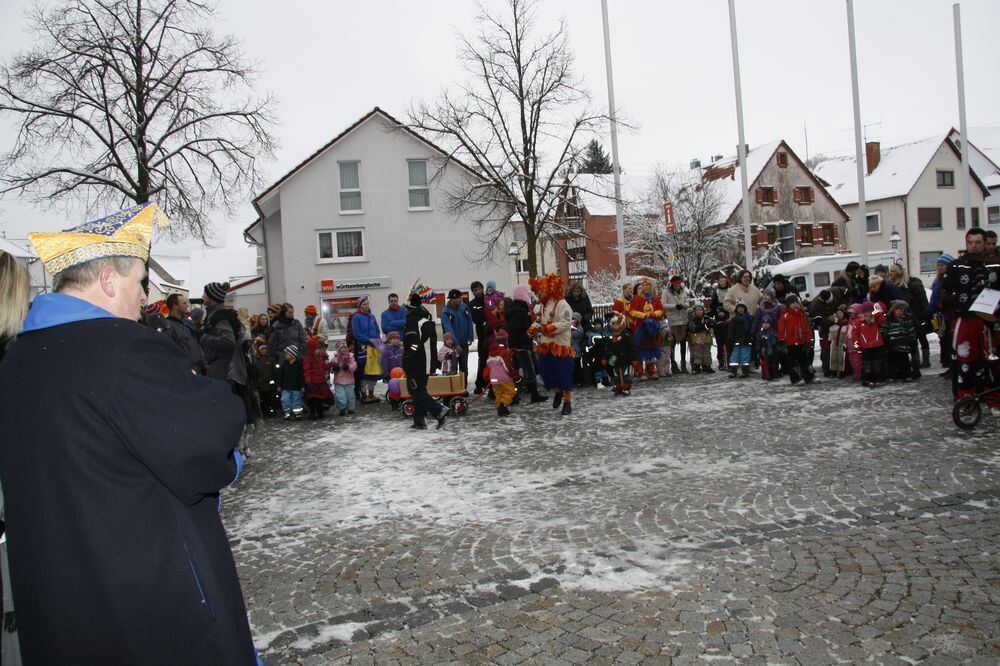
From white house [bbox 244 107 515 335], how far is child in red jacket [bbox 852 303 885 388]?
65.5 feet

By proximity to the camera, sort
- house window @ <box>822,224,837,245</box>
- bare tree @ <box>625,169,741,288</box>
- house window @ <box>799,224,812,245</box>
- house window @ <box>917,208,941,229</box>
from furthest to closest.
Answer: house window @ <box>917,208,941,229</box>, house window @ <box>822,224,837,245</box>, house window @ <box>799,224,812,245</box>, bare tree @ <box>625,169,741,288</box>

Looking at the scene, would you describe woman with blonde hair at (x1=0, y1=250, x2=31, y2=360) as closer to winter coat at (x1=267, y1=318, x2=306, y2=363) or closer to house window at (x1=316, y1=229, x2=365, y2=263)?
winter coat at (x1=267, y1=318, x2=306, y2=363)

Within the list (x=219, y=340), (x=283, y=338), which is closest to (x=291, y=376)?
(x=283, y=338)

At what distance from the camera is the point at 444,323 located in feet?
41.0

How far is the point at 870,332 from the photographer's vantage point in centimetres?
1120

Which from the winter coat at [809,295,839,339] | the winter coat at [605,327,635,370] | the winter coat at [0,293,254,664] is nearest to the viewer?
the winter coat at [0,293,254,664]

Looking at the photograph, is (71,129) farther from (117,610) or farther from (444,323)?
(117,610)

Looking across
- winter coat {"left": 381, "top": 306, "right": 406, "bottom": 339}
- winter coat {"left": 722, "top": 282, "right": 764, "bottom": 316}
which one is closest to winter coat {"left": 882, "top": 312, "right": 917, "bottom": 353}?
winter coat {"left": 722, "top": 282, "right": 764, "bottom": 316}

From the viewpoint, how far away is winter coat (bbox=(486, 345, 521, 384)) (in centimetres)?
1125

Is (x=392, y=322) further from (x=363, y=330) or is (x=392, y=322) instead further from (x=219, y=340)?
(x=219, y=340)

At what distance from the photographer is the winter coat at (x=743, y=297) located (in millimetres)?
13875

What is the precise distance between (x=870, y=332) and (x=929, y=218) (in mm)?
48604

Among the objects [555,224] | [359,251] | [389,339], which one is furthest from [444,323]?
[359,251]

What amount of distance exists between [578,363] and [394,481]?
7287 mm
